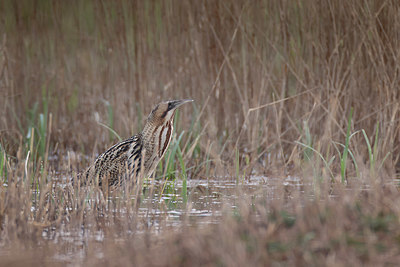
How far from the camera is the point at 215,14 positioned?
772 centimetres

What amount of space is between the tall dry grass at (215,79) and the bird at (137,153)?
56 cm

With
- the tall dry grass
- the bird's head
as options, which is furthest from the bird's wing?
the tall dry grass

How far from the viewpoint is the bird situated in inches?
238

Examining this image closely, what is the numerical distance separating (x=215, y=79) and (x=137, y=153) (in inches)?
75.9

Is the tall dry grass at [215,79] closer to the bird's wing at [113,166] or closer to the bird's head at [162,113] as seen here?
the bird's wing at [113,166]

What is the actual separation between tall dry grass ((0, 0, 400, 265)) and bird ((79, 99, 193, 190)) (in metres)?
0.56

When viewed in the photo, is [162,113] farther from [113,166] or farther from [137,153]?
[113,166]

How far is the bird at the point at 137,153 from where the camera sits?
605cm

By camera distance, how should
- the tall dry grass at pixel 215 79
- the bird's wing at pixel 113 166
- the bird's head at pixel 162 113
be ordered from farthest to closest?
the tall dry grass at pixel 215 79
the bird's head at pixel 162 113
the bird's wing at pixel 113 166

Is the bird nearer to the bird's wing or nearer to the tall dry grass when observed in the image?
the bird's wing

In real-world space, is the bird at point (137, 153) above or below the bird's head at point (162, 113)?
below

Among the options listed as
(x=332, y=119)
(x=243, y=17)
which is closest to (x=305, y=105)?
(x=332, y=119)

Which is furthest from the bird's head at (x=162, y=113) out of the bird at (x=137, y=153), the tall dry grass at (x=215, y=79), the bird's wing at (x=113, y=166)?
the tall dry grass at (x=215, y=79)

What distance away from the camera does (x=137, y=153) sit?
6133 millimetres
